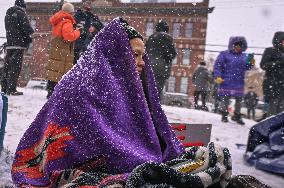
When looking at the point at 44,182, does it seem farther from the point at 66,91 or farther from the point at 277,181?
the point at 277,181

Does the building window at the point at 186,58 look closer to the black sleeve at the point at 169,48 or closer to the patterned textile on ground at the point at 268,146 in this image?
the black sleeve at the point at 169,48

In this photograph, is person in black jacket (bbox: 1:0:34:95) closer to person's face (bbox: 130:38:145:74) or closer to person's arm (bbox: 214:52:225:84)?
person's arm (bbox: 214:52:225:84)

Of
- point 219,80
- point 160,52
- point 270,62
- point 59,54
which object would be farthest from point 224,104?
point 59,54

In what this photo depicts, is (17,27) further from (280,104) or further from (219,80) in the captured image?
(280,104)

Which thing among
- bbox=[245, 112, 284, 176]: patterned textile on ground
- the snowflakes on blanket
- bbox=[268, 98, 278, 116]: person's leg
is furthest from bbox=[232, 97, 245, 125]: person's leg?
the snowflakes on blanket

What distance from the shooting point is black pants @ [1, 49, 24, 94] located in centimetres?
629

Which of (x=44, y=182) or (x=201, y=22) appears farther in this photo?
(x=201, y=22)

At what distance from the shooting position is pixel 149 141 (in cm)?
200

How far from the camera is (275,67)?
589 centimetres

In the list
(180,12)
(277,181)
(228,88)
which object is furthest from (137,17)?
(277,181)

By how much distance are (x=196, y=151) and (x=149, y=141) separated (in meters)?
0.27

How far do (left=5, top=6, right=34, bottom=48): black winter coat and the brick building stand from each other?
21342mm

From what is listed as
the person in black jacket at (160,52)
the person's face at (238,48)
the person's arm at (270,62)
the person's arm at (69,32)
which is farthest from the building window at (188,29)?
the person's arm at (69,32)

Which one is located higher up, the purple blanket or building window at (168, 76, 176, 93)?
the purple blanket
